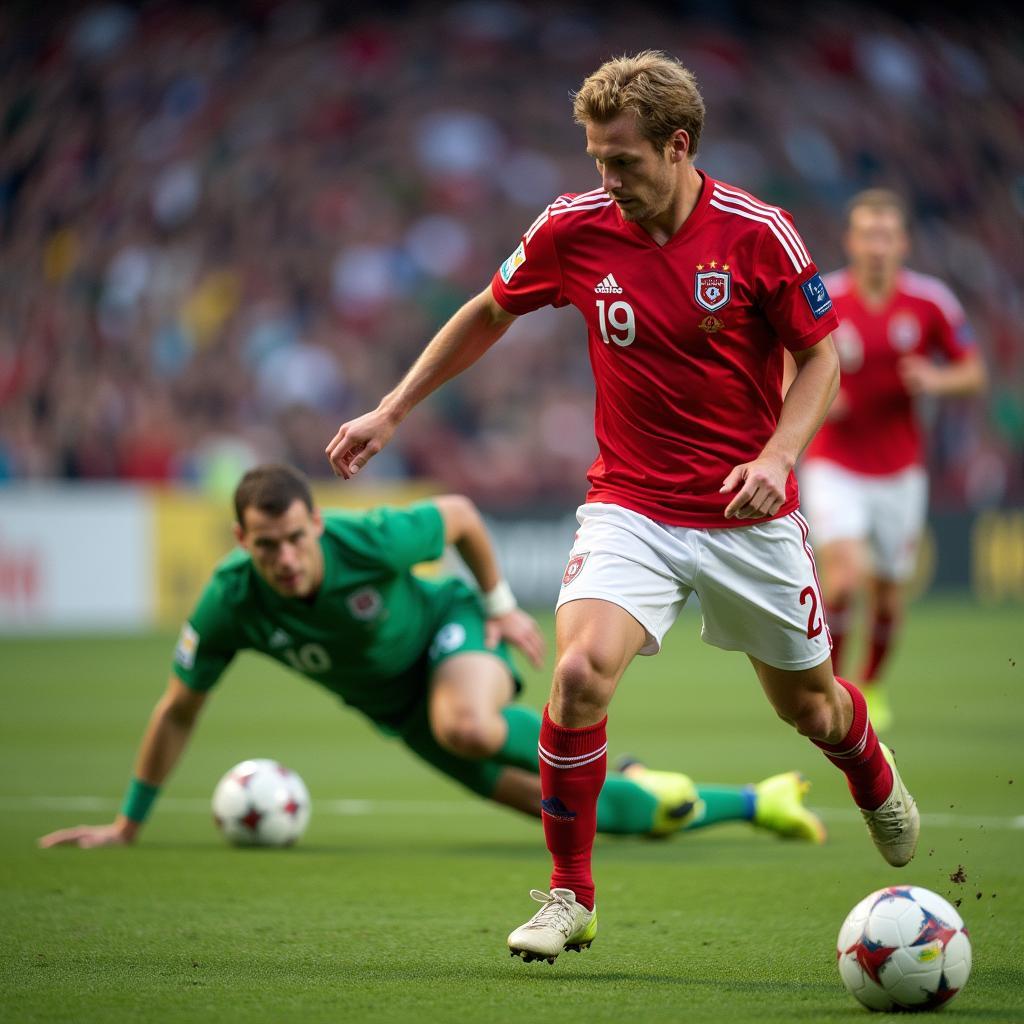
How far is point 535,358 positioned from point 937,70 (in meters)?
7.37

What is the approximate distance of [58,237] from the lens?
767 inches

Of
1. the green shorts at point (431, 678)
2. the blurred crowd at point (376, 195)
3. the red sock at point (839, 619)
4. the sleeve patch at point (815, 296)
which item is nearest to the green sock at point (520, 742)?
the green shorts at point (431, 678)

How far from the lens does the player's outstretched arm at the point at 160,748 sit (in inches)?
230

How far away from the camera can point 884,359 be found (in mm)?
9602

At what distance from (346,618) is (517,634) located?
609 millimetres

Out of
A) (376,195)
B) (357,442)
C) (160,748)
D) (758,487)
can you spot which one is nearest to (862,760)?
(758,487)

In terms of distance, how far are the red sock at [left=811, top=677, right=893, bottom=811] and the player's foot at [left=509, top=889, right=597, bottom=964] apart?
0.92m

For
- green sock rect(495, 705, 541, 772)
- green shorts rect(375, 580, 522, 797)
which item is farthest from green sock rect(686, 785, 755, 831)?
green shorts rect(375, 580, 522, 797)

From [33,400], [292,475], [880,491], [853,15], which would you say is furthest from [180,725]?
[853,15]

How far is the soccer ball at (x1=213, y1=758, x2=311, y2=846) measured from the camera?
6191 millimetres

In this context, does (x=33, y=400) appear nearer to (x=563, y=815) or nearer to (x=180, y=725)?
(x=180, y=725)

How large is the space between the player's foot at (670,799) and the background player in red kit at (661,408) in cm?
139

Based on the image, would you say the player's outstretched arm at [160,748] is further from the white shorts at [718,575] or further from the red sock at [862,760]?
the red sock at [862,760]

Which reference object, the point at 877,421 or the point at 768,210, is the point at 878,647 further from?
the point at 768,210
